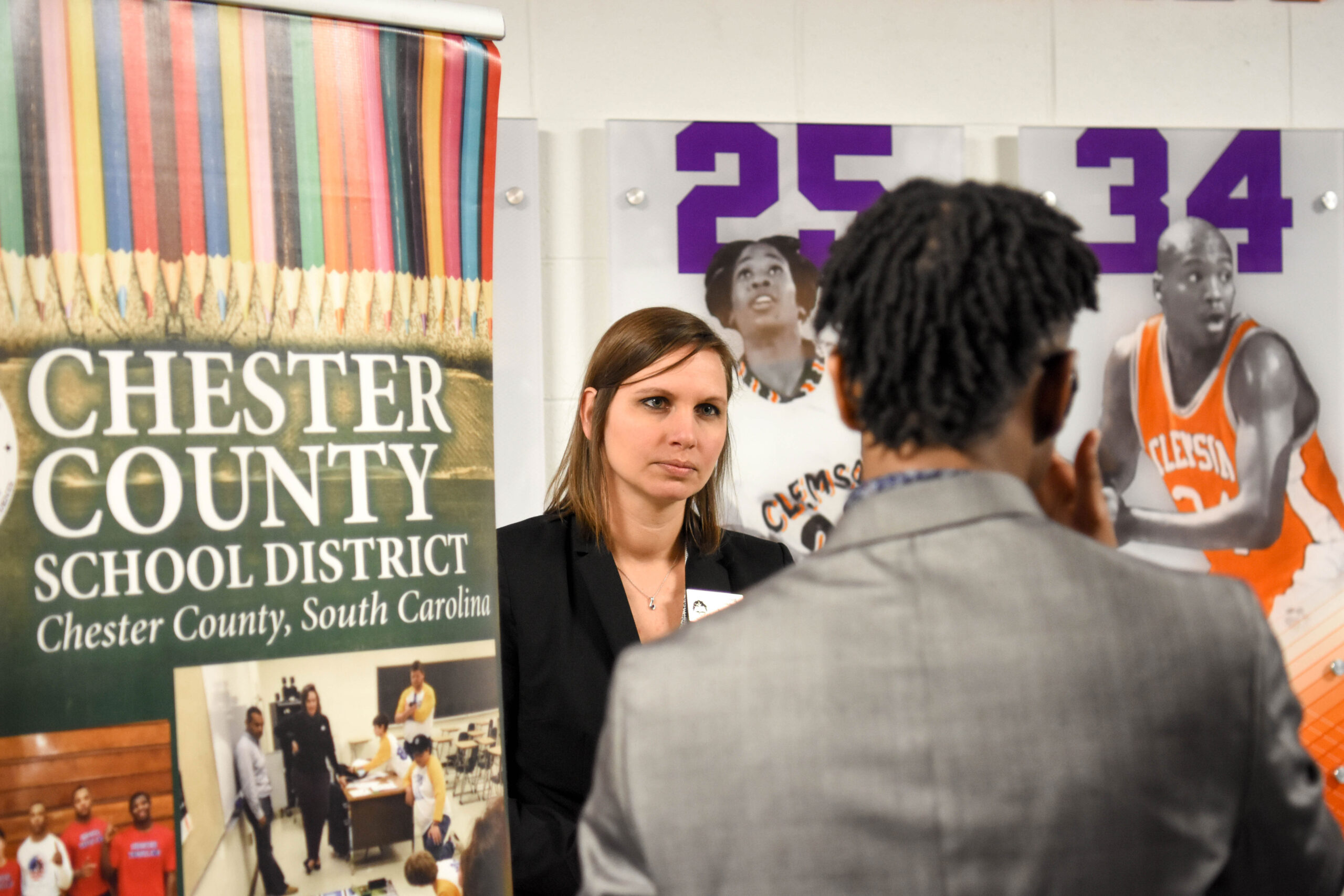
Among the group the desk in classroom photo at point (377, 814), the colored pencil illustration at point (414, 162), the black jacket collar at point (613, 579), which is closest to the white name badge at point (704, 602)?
the black jacket collar at point (613, 579)

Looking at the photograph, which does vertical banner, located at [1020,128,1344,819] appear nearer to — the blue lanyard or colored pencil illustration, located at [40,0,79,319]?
the blue lanyard

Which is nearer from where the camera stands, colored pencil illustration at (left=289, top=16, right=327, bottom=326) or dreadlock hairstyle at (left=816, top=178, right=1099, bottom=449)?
dreadlock hairstyle at (left=816, top=178, right=1099, bottom=449)

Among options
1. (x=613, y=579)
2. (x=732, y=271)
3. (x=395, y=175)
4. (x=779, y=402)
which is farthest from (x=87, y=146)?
(x=779, y=402)

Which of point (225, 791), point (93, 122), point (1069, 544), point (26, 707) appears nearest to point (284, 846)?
point (225, 791)

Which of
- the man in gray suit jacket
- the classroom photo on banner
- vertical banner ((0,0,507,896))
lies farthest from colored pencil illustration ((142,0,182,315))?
the man in gray suit jacket

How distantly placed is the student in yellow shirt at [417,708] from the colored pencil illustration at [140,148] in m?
0.61

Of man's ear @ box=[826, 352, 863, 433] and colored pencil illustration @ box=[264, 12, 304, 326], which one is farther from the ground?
colored pencil illustration @ box=[264, 12, 304, 326]

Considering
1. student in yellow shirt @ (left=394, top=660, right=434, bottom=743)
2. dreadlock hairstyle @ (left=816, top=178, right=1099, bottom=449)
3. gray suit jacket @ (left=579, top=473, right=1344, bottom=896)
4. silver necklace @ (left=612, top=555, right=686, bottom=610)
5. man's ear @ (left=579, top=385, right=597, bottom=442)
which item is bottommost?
student in yellow shirt @ (left=394, top=660, right=434, bottom=743)

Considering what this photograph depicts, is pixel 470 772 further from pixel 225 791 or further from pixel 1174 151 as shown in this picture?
pixel 1174 151

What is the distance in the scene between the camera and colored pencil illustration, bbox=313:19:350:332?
1.38 metres

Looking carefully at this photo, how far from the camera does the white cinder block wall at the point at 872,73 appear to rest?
2.40 meters

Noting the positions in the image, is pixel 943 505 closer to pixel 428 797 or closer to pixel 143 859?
pixel 428 797

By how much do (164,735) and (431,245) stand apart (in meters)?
0.75

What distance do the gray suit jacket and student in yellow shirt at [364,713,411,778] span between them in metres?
0.72
